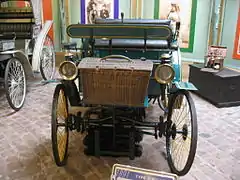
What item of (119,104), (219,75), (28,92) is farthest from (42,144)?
(219,75)

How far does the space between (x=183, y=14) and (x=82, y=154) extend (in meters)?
4.21

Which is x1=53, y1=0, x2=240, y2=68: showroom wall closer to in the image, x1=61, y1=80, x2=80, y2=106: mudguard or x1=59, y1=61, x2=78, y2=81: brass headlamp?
x1=61, y1=80, x2=80, y2=106: mudguard

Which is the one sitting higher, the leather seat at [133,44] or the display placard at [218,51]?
the leather seat at [133,44]

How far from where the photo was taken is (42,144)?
285cm

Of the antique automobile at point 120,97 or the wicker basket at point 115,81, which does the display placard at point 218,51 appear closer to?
the antique automobile at point 120,97

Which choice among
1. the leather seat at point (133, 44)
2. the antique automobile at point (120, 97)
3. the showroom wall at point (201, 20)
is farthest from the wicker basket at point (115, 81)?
the showroom wall at point (201, 20)

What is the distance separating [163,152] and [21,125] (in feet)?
5.91

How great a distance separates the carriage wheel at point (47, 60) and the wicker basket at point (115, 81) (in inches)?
121

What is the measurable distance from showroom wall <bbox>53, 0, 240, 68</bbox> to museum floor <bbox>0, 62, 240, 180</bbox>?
6.60 feet

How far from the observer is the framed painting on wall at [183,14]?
565 centimetres

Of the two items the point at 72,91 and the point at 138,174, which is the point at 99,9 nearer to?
the point at 72,91

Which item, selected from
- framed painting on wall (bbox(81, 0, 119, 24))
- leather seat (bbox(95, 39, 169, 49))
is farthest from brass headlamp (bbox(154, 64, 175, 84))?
framed painting on wall (bbox(81, 0, 119, 24))

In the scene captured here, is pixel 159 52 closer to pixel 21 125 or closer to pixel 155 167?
pixel 155 167

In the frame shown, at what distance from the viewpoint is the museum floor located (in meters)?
2.35
